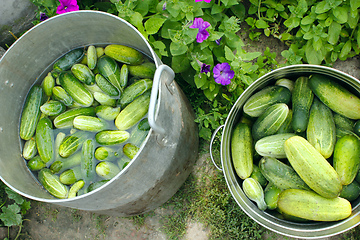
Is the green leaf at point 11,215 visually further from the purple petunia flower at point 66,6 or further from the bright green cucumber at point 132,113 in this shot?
the purple petunia flower at point 66,6

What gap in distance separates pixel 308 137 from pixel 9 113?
6.95 feet

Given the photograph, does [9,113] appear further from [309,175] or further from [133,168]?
[309,175]

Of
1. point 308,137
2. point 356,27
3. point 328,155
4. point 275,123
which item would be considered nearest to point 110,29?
point 275,123

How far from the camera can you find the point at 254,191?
180 cm

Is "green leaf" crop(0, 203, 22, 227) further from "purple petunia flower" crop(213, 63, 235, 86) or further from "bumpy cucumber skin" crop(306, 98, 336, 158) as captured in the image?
"bumpy cucumber skin" crop(306, 98, 336, 158)

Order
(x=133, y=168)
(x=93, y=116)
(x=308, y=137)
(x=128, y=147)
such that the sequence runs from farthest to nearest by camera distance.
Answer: (x=93, y=116) → (x=128, y=147) → (x=308, y=137) → (x=133, y=168)

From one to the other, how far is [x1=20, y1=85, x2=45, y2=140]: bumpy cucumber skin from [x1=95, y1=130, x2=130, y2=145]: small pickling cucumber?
0.56 meters

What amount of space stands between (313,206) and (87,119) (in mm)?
1571

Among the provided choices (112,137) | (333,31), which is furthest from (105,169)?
(333,31)

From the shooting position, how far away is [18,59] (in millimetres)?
1930

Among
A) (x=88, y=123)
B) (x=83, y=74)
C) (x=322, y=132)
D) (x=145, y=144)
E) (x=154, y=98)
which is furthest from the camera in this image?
(x=83, y=74)

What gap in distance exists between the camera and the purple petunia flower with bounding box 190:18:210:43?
1833mm

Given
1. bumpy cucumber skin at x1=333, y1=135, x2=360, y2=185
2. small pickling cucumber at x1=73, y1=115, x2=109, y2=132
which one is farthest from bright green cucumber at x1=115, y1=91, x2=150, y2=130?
bumpy cucumber skin at x1=333, y1=135, x2=360, y2=185

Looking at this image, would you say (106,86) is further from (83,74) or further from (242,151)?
(242,151)
